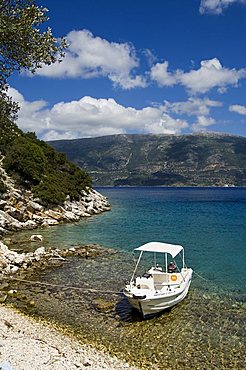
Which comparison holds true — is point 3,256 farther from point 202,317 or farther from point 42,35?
point 42,35

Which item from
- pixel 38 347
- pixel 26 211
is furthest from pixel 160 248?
pixel 26 211

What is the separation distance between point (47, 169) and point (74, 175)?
818 centimetres

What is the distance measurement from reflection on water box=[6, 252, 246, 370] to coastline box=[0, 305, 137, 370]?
→ 2.97 ft

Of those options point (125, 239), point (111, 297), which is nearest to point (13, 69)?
point (111, 297)

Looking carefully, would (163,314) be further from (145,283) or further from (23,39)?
(23,39)

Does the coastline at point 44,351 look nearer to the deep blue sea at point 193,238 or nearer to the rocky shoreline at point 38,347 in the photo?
the rocky shoreline at point 38,347

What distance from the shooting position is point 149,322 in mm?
18188

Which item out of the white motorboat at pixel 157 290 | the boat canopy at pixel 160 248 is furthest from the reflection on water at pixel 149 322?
the boat canopy at pixel 160 248

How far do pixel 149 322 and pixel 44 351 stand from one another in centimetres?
639

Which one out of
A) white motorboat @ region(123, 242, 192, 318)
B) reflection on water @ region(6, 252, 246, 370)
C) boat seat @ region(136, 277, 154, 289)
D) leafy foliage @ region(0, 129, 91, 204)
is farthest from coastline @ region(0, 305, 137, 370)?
leafy foliage @ region(0, 129, 91, 204)

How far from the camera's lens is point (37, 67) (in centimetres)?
1423

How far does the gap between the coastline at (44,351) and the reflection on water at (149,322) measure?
35.6 inches

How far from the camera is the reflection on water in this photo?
47.4ft

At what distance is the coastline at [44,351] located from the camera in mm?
12703
